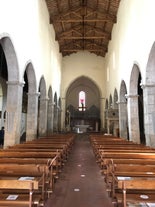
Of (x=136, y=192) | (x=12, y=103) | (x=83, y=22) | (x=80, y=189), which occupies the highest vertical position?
(x=83, y=22)

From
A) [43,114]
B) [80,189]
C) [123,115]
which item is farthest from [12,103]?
[123,115]

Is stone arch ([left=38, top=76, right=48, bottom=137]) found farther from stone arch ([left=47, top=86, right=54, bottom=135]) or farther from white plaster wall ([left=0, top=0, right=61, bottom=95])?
stone arch ([left=47, top=86, right=54, bottom=135])

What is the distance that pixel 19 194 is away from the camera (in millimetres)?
3141

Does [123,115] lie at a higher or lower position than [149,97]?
lower

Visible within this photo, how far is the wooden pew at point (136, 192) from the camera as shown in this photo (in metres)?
2.40

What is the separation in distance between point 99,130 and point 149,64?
1626 cm

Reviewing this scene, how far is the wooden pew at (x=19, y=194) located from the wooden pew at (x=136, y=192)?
41.6 inches

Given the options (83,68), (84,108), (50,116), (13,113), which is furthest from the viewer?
(84,108)

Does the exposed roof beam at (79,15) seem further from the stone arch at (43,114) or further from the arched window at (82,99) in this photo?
the arched window at (82,99)

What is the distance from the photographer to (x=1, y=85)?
1527 cm

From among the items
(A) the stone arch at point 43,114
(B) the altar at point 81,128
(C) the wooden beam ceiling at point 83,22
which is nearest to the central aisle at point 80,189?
(A) the stone arch at point 43,114

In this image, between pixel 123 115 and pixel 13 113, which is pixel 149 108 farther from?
pixel 123 115

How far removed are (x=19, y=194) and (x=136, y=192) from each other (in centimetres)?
186

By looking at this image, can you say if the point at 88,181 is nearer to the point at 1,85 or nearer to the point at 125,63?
the point at 125,63
